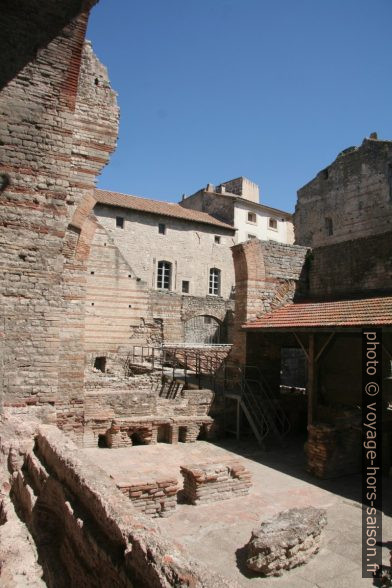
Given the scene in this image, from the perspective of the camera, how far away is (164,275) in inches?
1185

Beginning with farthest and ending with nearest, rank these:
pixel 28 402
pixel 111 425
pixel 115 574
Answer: pixel 111 425 → pixel 28 402 → pixel 115 574

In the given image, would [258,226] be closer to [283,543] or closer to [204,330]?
[204,330]

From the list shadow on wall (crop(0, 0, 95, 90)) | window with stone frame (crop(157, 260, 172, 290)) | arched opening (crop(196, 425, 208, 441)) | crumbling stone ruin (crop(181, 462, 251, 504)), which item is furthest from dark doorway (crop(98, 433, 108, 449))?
window with stone frame (crop(157, 260, 172, 290))

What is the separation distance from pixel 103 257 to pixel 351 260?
38.9 ft

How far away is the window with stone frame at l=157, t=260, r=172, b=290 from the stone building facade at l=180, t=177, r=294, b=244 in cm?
646

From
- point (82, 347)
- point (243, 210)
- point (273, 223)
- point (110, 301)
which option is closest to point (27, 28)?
point (82, 347)

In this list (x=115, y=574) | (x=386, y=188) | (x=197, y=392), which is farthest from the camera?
(x=386, y=188)

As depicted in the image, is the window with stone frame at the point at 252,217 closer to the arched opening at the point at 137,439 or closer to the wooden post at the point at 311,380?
the wooden post at the point at 311,380

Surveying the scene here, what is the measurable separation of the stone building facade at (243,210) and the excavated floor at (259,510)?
2337 centimetres

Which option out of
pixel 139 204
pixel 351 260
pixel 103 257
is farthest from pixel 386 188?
pixel 139 204

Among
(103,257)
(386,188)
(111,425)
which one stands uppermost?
(386,188)

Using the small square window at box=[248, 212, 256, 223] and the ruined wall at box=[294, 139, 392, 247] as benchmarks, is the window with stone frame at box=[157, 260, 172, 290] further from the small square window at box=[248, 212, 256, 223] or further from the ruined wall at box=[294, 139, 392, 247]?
the ruined wall at box=[294, 139, 392, 247]

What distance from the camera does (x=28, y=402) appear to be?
725 cm

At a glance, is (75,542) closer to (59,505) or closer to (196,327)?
(59,505)
